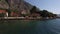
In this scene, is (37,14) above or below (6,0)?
below

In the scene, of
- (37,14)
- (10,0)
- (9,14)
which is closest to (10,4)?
(10,0)

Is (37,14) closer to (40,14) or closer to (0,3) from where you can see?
(40,14)

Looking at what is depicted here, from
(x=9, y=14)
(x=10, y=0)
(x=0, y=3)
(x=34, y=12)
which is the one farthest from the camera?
(x=10, y=0)

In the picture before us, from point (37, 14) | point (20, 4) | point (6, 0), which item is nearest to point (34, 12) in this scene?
point (37, 14)

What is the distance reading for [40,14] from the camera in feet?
384

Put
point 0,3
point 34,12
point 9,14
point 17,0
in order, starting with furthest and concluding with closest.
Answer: point 17,0 → point 34,12 → point 0,3 → point 9,14

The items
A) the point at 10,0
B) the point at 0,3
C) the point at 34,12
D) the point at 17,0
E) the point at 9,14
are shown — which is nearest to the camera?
the point at 9,14

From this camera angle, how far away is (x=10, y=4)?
127375 mm

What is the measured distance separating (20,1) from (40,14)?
27427mm

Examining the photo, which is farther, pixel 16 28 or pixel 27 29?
pixel 16 28

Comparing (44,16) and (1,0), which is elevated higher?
(1,0)

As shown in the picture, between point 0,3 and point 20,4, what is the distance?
26.7 m

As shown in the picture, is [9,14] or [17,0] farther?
[17,0]

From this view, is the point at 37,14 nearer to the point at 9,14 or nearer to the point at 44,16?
the point at 44,16
